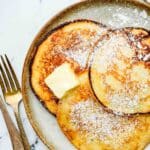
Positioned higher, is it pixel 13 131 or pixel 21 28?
pixel 21 28

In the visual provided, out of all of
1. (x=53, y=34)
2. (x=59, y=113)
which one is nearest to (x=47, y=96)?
(x=59, y=113)

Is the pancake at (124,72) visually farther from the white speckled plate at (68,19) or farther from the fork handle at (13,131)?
the fork handle at (13,131)

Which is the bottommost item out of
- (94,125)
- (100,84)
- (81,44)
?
(94,125)

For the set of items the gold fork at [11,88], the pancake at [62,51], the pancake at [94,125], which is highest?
the pancake at [62,51]

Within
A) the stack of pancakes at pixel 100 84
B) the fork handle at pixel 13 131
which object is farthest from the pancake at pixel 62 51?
the fork handle at pixel 13 131

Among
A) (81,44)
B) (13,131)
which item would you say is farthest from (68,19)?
(13,131)

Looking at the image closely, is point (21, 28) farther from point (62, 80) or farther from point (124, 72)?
point (124, 72)

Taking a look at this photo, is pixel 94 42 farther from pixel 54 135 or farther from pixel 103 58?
pixel 54 135
